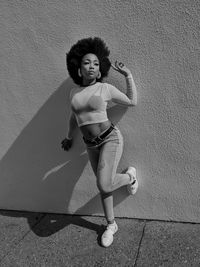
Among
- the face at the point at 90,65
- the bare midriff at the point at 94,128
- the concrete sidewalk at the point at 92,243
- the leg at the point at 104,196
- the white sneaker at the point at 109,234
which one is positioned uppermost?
the face at the point at 90,65

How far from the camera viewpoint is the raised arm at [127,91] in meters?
3.01

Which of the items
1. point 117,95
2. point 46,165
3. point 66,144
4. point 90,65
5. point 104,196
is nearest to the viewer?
point 90,65

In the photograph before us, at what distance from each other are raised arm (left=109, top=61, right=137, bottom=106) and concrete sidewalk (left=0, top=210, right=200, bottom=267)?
1.25 m

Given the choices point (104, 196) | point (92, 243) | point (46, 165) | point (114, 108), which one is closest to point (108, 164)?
point (104, 196)

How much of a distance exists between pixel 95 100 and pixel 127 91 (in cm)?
31

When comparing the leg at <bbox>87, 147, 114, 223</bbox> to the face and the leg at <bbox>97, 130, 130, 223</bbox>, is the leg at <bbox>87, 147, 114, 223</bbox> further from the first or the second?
the face

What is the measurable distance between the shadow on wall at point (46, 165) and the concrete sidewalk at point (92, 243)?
21 cm

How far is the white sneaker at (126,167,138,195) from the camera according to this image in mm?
3303

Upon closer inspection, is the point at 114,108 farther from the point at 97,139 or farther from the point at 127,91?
the point at 97,139

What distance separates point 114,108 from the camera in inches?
130

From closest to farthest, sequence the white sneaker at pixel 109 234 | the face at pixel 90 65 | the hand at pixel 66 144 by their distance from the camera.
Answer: the face at pixel 90 65 → the white sneaker at pixel 109 234 → the hand at pixel 66 144

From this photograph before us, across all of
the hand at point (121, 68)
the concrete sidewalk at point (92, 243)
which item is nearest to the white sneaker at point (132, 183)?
the concrete sidewalk at point (92, 243)

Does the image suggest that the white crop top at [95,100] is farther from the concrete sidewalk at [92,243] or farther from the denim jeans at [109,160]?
the concrete sidewalk at [92,243]

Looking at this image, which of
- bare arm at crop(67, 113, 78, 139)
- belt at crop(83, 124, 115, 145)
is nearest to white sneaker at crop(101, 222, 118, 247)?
belt at crop(83, 124, 115, 145)
